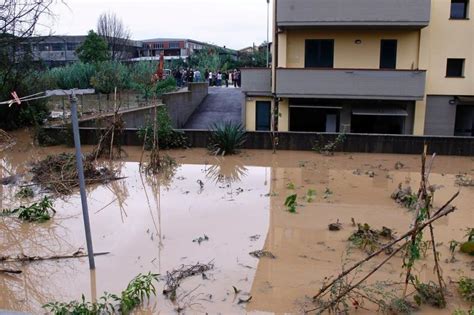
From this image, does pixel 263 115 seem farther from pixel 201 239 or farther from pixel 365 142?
pixel 201 239

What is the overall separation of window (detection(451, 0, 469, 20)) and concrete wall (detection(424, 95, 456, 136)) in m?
3.34

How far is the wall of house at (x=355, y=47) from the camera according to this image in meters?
21.3

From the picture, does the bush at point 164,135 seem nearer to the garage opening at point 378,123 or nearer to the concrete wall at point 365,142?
the concrete wall at point 365,142

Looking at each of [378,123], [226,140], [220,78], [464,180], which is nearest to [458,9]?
[378,123]

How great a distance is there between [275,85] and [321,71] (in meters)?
1.90

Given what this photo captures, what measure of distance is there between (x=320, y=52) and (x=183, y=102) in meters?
9.08

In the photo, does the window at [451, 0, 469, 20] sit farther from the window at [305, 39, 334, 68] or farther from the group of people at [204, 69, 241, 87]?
the group of people at [204, 69, 241, 87]

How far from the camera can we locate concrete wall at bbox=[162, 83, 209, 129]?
2548 cm

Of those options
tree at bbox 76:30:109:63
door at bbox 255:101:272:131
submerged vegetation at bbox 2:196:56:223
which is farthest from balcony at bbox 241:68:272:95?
tree at bbox 76:30:109:63

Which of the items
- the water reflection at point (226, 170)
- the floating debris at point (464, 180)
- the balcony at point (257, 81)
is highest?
the balcony at point (257, 81)

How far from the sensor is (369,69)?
1986 cm

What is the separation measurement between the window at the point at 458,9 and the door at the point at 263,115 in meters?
8.49

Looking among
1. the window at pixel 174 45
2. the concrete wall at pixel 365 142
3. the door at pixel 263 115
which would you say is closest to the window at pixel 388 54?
the door at pixel 263 115

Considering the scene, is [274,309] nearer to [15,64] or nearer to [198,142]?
[198,142]
